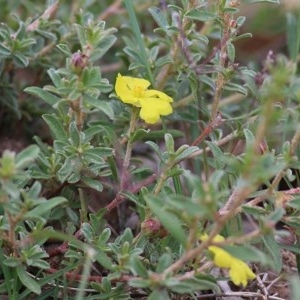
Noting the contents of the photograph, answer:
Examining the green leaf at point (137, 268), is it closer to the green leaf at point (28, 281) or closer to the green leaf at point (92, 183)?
the green leaf at point (28, 281)

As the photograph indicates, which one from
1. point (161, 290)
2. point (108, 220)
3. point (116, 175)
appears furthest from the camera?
point (108, 220)

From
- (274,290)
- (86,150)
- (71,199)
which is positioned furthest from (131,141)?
(274,290)

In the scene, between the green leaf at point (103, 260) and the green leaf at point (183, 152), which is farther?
the green leaf at point (183, 152)

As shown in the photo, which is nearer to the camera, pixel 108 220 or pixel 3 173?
pixel 3 173

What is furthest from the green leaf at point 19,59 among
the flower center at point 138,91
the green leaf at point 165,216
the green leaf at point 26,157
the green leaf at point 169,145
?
the green leaf at point 165,216

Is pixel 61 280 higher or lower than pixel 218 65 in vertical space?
lower

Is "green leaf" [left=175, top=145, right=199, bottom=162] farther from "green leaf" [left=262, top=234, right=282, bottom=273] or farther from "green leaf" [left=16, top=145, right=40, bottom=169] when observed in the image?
"green leaf" [left=16, top=145, right=40, bottom=169]

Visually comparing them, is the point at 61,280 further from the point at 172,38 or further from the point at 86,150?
the point at 172,38

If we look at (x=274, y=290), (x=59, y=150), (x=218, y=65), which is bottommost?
(x=274, y=290)
